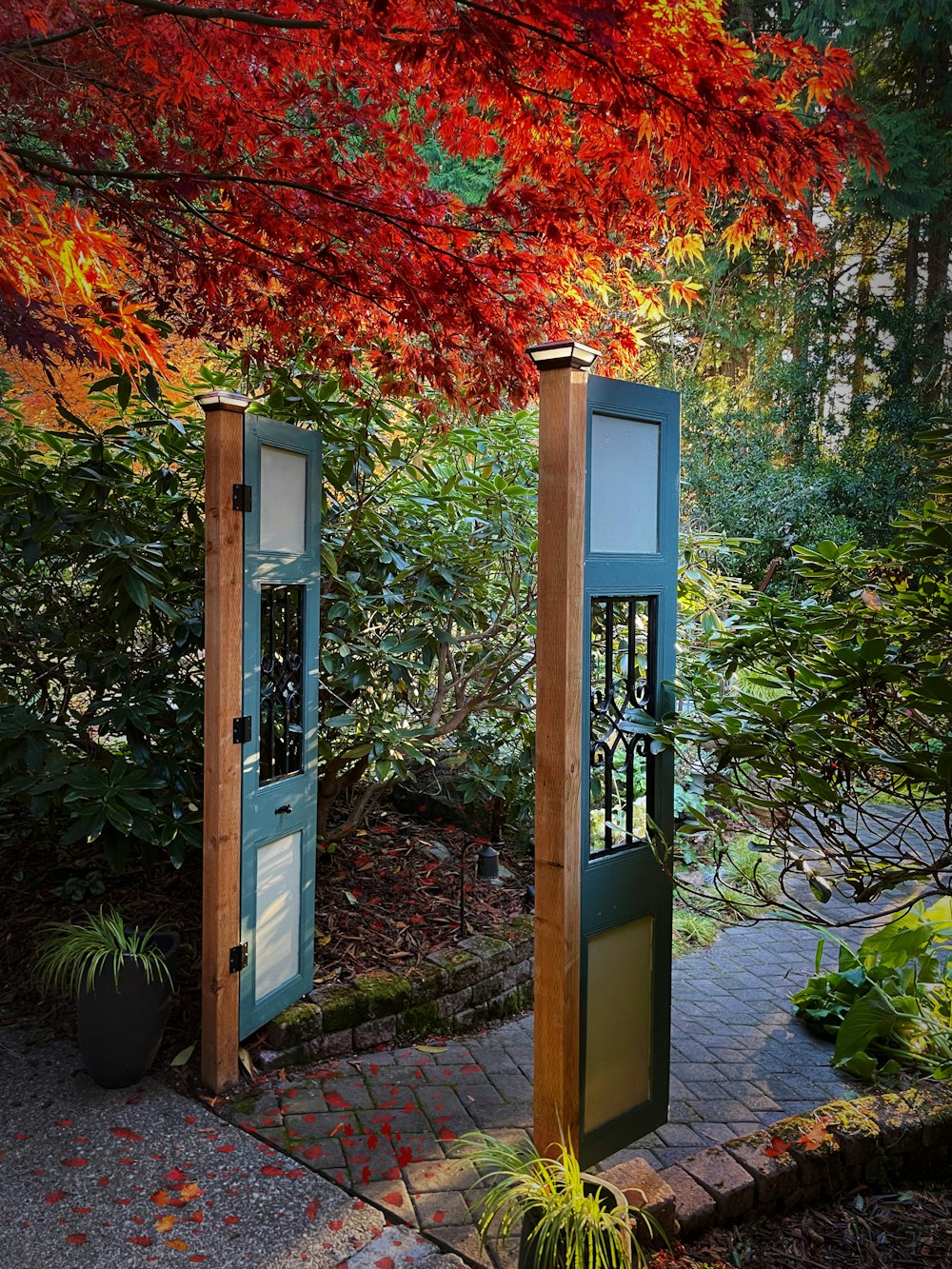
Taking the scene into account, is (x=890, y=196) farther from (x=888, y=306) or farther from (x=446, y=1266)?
(x=446, y=1266)

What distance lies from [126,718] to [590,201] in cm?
244

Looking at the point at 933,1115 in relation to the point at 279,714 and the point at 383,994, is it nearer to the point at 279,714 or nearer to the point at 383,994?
the point at 383,994

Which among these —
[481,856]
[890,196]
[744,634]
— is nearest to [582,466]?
[744,634]

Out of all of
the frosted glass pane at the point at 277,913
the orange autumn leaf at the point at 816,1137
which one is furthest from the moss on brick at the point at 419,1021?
the orange autumn leaf at the point at 816,1137

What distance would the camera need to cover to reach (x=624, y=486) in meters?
2.39

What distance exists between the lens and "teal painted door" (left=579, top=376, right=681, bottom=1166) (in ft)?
7.48

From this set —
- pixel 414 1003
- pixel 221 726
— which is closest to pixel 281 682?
pixel 221 726

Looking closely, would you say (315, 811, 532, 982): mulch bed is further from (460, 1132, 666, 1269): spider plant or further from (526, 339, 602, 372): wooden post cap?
(526, 339, 602, 372): wooden post cap

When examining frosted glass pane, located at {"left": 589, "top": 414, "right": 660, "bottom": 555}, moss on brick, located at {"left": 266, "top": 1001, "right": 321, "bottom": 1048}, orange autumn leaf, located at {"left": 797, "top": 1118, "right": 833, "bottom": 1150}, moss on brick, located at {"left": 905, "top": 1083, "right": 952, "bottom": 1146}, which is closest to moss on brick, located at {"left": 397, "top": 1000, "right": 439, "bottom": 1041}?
moss on brick, located at {"left": 266, "top": 1001, "right": 321, "bottom": 1048}

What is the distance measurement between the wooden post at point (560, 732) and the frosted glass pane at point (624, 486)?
0.10 m

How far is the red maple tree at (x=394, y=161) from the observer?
2475mm

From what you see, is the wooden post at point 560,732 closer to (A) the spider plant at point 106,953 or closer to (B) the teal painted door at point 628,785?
(B) the teal painted door at point 628,785

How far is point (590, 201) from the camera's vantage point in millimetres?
3293

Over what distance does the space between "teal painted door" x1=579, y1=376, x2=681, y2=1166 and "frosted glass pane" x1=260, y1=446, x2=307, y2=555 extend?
1.21 meters
